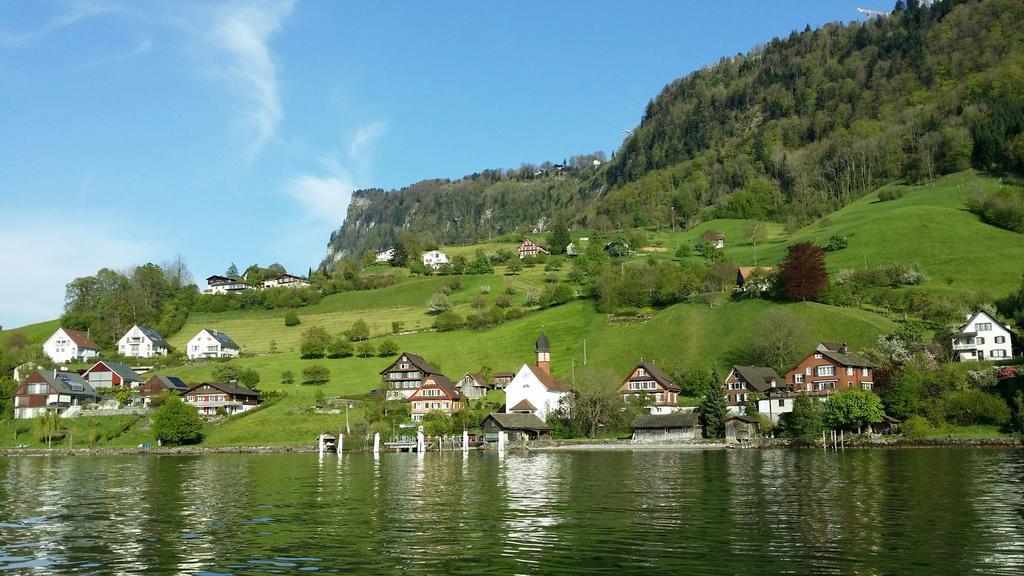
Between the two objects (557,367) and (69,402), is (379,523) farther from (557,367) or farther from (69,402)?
(69,402)

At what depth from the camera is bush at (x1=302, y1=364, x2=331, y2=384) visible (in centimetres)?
11788

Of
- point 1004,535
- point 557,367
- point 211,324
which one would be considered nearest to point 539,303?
point 557,367

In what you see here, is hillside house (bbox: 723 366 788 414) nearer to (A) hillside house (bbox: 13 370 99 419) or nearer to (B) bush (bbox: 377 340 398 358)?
(B) bush (bbox: 377 340 398 358)

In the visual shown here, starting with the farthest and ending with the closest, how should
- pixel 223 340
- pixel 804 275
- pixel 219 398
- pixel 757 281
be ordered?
pixel 223 340 < pixel 757 281 < pixel 804 275 < pixel 219 398

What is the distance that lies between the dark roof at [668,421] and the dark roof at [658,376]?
8.69m

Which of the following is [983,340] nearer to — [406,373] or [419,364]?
[419,364]

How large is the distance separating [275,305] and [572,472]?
137m

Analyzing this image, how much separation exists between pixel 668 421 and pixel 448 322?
60.8 metres

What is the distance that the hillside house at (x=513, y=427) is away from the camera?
96562 mm

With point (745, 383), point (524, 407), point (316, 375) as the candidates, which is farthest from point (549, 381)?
point (316, 375)

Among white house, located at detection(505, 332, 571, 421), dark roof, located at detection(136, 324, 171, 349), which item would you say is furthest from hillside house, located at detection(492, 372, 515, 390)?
dark roof, located at detection(136, 324, 171, 349)

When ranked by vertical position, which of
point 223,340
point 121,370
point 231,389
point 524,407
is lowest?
point 524,407

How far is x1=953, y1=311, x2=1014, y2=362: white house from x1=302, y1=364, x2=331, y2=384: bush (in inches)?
3214

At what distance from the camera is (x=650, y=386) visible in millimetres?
101188
